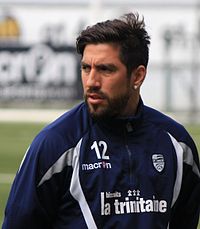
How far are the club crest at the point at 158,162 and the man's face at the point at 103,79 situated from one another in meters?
0.27

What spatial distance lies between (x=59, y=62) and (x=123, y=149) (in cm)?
A: 2361

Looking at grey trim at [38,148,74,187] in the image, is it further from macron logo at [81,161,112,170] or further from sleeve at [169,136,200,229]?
sleeve at [169,136,200,229]

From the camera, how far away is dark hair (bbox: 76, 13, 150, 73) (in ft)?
14.1

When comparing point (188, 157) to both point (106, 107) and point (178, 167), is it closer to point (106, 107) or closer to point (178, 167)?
point (178, 167)

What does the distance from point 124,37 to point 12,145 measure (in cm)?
1358

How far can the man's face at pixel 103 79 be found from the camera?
4.28m

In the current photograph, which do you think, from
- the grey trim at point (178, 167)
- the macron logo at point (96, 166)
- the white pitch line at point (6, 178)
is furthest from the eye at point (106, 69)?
the white pitch line at point (6, 178)

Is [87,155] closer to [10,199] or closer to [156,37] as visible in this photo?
[10,199]

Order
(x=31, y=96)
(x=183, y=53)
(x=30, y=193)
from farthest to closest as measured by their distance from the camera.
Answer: (x=183, y=53) < (x=31, y=96) < (x=30, y=193)

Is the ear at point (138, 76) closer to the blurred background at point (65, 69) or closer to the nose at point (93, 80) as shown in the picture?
the nose at point (93, 80)

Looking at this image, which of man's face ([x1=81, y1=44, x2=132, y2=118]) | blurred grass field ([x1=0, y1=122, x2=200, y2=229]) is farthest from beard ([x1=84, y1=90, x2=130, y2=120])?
blurred grass field ([x1=0, y1=122, x2=200, y2=229])

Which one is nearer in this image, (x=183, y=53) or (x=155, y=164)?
(x=155, y=164)

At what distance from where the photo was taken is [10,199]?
4.34 meters

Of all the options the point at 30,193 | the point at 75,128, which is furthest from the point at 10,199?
the point at 75,128
